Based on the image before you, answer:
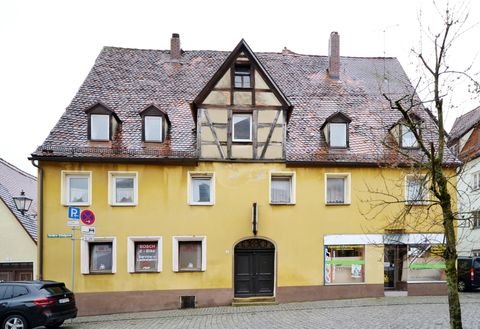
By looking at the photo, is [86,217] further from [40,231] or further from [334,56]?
[334,56]

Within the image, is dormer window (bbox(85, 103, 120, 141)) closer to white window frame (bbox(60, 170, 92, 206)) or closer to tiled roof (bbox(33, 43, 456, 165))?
tiled roof (bbox(33, 43, 456, 165))

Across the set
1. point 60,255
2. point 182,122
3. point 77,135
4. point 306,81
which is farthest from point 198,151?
point 306,81

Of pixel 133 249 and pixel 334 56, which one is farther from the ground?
pixel 334 56

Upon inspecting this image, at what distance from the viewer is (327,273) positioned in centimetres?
1836

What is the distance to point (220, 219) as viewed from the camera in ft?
Answer: 58.9

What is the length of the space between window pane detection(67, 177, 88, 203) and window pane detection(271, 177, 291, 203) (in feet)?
23.7

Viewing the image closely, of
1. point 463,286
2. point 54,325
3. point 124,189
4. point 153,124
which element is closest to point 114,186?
point 124,189

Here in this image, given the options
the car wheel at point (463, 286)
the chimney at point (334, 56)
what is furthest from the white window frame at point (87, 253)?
the car wheel at point (463, 286)

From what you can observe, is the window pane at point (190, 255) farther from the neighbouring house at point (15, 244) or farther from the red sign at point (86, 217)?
the neighbouring house at point (15, 244)

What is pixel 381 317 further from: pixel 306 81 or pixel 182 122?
pixel 306 81

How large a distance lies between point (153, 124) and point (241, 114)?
357 cm

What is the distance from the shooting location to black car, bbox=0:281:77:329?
13.1 m

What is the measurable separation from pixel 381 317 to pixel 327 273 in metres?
4.66

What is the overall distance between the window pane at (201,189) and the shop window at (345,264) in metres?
5.18
